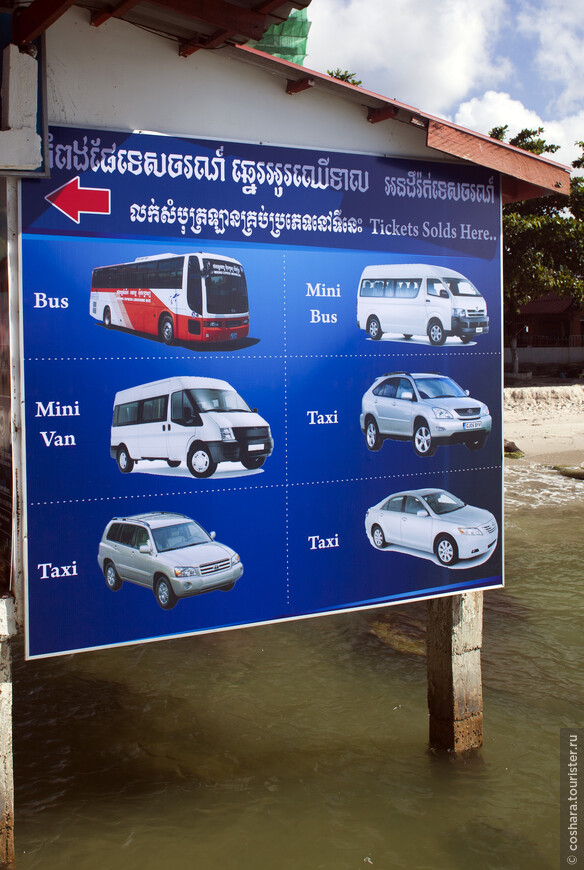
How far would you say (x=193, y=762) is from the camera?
30.4 ft

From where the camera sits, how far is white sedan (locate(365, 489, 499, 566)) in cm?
746

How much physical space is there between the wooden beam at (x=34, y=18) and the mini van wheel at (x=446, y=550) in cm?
539

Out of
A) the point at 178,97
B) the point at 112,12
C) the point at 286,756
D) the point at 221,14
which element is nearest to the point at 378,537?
the point at 286,756

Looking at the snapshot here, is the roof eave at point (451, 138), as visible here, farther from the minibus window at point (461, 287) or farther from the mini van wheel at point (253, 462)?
the mini van wheel at point (253, 462)

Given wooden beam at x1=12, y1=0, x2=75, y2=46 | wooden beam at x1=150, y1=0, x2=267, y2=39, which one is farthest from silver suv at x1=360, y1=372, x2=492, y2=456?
wooden beam at x1=12, y1=0, x2=75, y2=46

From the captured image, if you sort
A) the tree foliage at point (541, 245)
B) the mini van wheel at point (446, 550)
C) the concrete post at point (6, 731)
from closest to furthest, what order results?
1. the concrete post at point (6, 731)
2. the mini van wheel at point (446, 550)
3. the tree foliage at point (541, 245)

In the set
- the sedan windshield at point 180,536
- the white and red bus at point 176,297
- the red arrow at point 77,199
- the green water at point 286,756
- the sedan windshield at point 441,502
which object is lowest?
the green water at point 286,756

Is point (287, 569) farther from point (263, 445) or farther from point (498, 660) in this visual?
point (498, 660)

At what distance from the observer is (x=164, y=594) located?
669cm

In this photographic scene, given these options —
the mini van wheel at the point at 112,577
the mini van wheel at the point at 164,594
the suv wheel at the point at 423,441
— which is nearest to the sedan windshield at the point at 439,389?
the suv wheel at the point at 423,441

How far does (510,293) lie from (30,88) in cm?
2879

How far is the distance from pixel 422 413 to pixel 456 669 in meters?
2.89

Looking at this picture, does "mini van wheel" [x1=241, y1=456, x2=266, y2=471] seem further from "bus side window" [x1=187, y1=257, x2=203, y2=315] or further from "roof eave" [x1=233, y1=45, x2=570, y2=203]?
"roof eave" [x1=233, y1=45, x2=570, y2=203]

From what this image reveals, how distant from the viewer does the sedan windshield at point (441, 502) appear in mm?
7621
